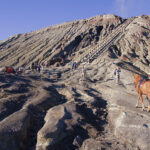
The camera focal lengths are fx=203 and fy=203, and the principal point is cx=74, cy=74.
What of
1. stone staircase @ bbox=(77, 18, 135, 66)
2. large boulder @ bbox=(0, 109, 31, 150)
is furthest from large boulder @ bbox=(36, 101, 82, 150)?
stone staircase @ bbox=(77, 18, 135, 66)

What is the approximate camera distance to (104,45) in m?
39.5

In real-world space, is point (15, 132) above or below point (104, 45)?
below

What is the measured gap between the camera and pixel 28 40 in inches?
2313

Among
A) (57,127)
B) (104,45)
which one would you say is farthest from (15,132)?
(104,45)

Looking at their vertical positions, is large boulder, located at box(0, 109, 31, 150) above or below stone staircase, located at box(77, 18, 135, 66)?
below

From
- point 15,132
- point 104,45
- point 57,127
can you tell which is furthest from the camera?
point 104,45

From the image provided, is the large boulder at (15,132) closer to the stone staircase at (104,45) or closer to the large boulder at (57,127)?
the large boulder at (57,127)

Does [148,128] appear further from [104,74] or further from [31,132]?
[104,74]

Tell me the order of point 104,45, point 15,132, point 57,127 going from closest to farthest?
1. point 15,132
2. point 57,127
3. point 104,45

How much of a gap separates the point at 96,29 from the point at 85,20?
8284mm

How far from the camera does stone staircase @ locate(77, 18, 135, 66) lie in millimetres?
32625

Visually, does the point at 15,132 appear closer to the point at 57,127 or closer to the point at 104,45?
the point at 57,127

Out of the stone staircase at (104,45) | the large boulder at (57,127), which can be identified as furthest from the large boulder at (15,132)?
the stone staircase at (104,45)

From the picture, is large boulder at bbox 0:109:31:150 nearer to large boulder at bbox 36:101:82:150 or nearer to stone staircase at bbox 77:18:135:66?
large boulder at bbox 36:101:82:150
